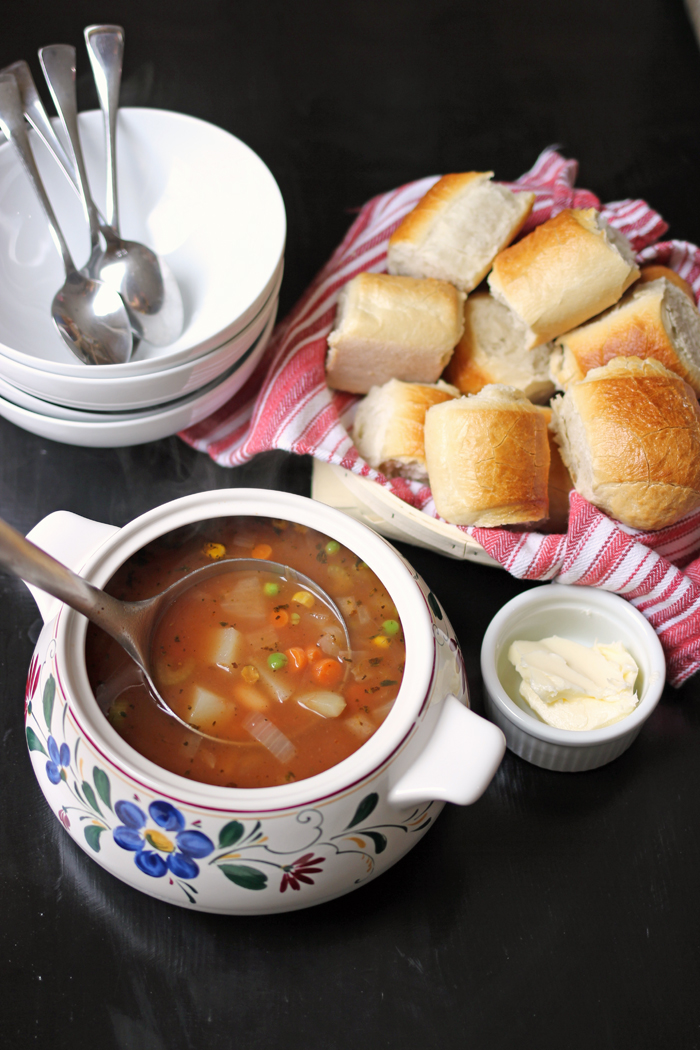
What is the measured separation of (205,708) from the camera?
3.12 ft

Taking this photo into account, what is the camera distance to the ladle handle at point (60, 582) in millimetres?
788

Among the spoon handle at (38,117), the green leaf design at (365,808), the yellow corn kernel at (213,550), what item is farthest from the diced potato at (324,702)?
the spoon handle at (38,117)

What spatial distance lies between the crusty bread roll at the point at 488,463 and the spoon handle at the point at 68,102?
69 cm

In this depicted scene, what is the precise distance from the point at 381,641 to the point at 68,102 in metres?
1.09

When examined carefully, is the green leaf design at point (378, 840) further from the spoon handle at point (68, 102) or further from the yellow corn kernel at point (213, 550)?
the spoon handle at point (68, 102)

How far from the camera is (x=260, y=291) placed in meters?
1.33

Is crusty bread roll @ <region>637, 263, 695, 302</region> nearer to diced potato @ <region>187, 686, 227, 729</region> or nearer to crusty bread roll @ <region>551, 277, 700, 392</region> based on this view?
crusty bread roll @ <region>551, 277, 700, 392</region>

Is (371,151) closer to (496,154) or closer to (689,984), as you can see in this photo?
(496,154)

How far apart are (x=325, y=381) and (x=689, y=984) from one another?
1000 millimetres

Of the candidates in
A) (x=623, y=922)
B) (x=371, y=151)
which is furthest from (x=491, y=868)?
(x=371, y=151)

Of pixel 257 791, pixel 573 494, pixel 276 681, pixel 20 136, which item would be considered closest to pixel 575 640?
pixel 573 494

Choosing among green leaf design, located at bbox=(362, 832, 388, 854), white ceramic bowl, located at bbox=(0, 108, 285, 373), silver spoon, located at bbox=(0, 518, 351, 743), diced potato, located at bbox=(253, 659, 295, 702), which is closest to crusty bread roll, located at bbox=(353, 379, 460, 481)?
white ceramic bowl, located at bbox=(0, 108, 285, 373)

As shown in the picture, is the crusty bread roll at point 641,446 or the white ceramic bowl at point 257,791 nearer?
the white ceramic bowl at point 257,791

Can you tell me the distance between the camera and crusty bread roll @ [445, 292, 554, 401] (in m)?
1.46
